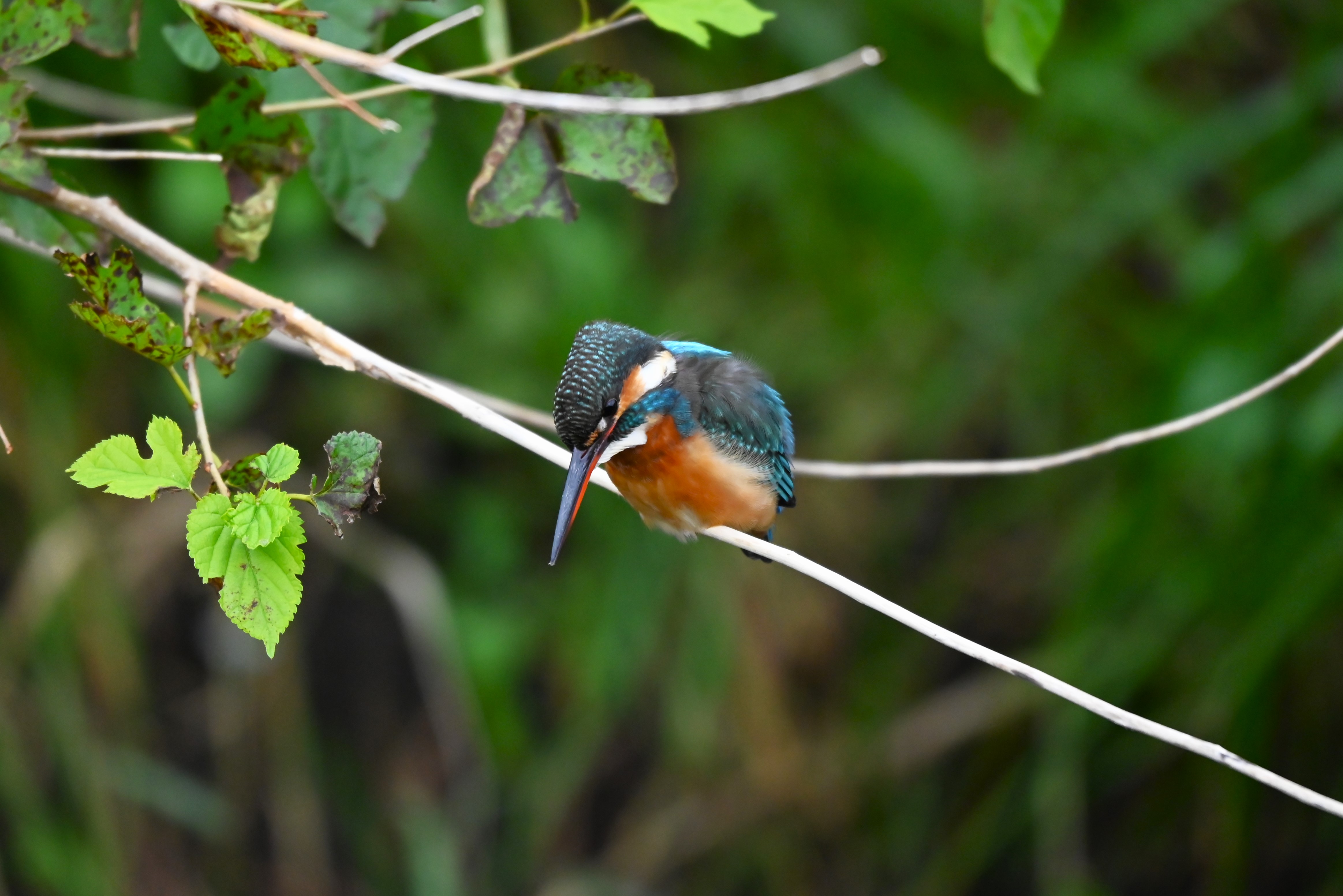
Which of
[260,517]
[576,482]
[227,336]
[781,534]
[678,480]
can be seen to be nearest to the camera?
[260,517]

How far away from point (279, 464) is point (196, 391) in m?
0.10

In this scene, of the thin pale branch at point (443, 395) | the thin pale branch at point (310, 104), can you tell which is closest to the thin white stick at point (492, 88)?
the thin pale branch at point (310, 104)

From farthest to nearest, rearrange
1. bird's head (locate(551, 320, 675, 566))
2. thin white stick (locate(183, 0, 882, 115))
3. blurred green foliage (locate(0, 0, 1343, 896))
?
blurred green foliage (locate(0, 0, 1343, 896)) < bird's head (locate(551, 320, 675, 566)) < thin white stick (locate(183, 0, 882, 115))

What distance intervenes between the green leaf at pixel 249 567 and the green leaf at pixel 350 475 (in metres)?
0.04

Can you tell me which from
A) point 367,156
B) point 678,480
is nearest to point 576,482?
point 678,480

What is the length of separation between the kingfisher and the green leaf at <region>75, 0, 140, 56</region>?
0.47 m

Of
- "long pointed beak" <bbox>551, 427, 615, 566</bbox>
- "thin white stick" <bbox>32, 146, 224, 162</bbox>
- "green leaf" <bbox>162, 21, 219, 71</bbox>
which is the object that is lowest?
"long pointed beak" <bbox>551, 427, 615, 566</bbox>

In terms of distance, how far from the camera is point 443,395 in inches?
33.5

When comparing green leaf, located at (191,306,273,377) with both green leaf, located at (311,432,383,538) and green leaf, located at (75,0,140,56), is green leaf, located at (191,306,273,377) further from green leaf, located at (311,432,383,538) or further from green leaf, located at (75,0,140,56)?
green leaf, located at (75,0,140,56)

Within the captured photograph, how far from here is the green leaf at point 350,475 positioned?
0.76 metres

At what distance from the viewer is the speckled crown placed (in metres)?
1.06

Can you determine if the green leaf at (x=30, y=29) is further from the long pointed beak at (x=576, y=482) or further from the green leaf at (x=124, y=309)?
the long pointed beak at (x=576, y=482)

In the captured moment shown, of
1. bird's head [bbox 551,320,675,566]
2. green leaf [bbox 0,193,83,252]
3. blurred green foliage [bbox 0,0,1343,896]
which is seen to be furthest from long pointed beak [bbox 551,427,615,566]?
blurred green foliage [bbox 0,0,1343,896]

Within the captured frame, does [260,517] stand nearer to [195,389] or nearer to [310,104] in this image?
[195,389]
